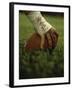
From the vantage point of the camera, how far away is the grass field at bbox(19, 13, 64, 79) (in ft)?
5.76

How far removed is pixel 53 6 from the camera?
6.00 ft

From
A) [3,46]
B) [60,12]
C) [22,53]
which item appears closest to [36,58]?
[22,53]

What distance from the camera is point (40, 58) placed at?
1.81 m

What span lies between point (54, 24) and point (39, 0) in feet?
0.54

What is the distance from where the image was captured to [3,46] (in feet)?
5.82

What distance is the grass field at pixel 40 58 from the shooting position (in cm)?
176
